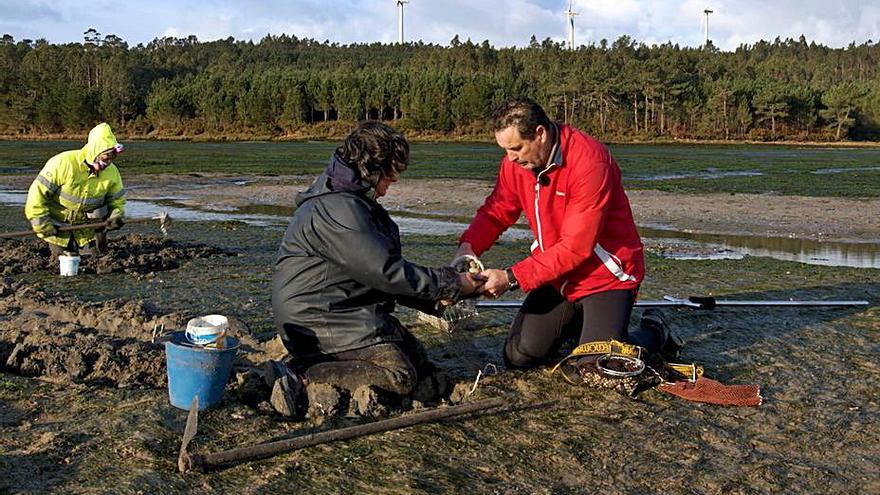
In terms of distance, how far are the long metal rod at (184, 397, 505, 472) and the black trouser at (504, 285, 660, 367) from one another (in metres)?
0.78

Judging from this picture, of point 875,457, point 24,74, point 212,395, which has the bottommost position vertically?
point 875,457

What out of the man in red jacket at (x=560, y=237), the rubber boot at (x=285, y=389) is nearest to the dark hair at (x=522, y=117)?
the man in red jacket at (x=560, y=237)

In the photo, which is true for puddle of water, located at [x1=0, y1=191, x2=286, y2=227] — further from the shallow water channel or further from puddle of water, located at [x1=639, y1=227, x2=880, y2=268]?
puddle of water, located at [x1=639, y1=227, x2=880, y2=268]

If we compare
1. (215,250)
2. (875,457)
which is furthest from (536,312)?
(215,250)

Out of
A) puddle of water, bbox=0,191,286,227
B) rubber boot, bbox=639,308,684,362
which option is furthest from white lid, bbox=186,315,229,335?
puddle of water, bbox=0,191,286,227

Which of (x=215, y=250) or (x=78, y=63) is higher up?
(x=78, y=63)

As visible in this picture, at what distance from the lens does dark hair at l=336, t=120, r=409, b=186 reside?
4809 millimetres

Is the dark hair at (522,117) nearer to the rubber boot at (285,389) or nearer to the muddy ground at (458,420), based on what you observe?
the muddy ground at (458,420)

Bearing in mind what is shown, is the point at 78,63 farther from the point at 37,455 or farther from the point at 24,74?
the point at 37,455

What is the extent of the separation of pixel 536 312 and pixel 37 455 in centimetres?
314

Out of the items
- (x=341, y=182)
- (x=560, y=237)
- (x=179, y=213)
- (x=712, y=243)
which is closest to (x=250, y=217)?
(x=179, y=213)

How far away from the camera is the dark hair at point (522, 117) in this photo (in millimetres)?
5227

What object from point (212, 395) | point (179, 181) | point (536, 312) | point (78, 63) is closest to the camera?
point (212, 395)

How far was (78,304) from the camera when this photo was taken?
7789 mm
